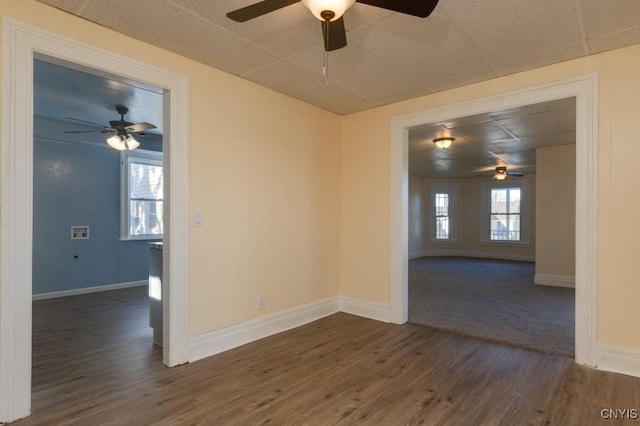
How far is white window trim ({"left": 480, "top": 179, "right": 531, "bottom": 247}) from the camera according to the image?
10.0m

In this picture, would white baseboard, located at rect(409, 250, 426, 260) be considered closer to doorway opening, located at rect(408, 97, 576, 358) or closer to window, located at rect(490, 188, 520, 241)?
doorway opening, located at rect(408, 97, 576, 358)

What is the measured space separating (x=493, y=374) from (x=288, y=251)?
224cm

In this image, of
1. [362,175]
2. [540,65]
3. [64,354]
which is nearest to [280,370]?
[64,354]

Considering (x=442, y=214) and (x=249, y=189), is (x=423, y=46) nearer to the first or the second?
(x=249, y=189)

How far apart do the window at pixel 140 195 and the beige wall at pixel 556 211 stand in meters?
7.16

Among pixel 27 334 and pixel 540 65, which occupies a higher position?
pixel 540 65

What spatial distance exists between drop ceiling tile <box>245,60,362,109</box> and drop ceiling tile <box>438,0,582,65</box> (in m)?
1.39

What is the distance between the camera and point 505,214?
1046 cm

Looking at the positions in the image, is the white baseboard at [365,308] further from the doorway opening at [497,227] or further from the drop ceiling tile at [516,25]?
the drop ceiling tile at [516,25]

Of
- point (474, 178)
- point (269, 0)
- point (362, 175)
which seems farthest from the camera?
point (474, 178)

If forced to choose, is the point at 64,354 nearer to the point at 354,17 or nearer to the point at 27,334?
the point at 27,334

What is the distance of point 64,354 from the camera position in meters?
3.14

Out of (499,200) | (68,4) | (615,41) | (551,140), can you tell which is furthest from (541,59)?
(499,200)

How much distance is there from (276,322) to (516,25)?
3.34m
